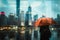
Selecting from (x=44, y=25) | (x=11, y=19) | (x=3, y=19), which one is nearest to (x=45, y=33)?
(x=44, y=25)

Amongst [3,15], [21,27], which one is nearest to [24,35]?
[21,27]

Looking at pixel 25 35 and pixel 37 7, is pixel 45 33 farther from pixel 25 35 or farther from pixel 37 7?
pixel 37 7

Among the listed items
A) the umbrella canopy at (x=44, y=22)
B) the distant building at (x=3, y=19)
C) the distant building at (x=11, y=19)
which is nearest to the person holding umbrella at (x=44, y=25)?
the umbrella canopy at (x=44, y=22)

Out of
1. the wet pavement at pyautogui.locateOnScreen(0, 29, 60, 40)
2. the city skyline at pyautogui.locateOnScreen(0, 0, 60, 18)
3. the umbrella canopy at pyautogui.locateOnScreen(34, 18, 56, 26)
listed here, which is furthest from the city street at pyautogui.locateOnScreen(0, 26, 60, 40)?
the city skyline at pyautogui.locateOnScreen(0, 0, 60, 18)

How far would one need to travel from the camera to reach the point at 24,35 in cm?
468

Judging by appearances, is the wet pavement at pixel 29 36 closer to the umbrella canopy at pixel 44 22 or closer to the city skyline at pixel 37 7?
the umbrella canopy at pixel 44 22

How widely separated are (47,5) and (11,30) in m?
0.63

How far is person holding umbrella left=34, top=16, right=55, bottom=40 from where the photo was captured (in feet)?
15.2

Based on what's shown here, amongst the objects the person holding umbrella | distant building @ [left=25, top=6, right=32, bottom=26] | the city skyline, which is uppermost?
the city skyline

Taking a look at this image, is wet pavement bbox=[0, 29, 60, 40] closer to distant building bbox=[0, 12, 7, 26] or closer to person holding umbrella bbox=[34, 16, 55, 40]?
person holding umbrella bbox=[34, 16, 55, 40]

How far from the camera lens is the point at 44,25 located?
462 cm

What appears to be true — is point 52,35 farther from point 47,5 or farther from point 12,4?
point 12,4

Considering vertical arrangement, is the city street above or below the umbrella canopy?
below

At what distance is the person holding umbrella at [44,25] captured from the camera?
462 cm
